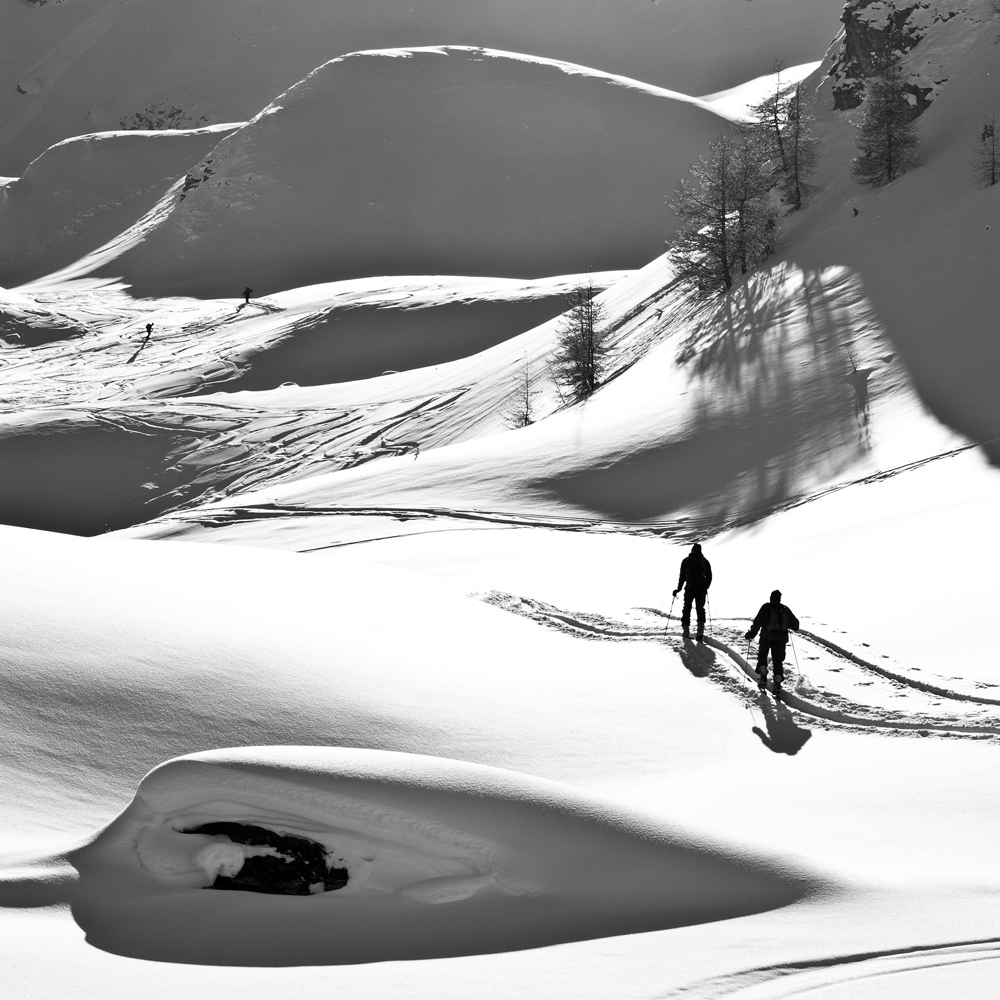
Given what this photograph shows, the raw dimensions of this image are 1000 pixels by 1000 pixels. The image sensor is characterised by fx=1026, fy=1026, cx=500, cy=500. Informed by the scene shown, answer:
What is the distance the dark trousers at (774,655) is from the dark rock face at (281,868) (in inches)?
252

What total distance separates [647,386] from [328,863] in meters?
29.1

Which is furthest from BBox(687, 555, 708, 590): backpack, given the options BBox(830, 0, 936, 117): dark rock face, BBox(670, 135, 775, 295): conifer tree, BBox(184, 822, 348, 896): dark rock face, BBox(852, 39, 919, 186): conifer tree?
BBox(830, 0, 936, 117): dark rock face

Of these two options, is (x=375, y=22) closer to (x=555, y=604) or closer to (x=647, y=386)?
(x=647, y=386)

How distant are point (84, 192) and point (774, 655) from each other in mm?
96283

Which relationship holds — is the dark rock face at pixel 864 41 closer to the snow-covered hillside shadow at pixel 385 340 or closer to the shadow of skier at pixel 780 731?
the snow-covered hillside shadow at pixel 385 340

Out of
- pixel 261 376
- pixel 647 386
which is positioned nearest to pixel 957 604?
pixel 647 386

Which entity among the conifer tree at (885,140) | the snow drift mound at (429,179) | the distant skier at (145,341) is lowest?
the conifer tree at (885,140)

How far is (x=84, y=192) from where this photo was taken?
3679 inches

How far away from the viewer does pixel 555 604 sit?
15906 mm

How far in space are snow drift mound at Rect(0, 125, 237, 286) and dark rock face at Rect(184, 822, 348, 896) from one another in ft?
286

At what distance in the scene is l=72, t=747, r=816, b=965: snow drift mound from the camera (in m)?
5.96

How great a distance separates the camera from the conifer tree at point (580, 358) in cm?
3769

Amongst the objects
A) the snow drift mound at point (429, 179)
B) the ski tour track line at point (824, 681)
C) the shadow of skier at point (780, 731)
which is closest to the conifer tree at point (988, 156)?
the ski tour track line at point (824, 681)

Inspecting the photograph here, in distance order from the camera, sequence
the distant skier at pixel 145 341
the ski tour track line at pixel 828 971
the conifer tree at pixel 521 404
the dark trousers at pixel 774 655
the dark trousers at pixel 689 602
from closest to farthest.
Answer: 1. the ski tour track line at pixel 828 971
2. the dark trousers at pixel 774 655
3. the dark trousers at pixel 689 602
4. the conifer tree at pixel 521 404
5. the distant skier at pixel 145 341
